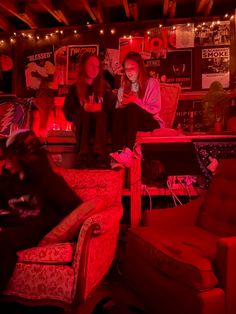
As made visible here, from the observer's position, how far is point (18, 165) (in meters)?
2.29

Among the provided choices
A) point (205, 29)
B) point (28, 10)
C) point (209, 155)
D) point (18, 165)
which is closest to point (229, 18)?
point (205, 29)

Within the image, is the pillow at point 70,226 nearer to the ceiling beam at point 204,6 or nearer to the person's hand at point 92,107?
the person's hand at point 92,107

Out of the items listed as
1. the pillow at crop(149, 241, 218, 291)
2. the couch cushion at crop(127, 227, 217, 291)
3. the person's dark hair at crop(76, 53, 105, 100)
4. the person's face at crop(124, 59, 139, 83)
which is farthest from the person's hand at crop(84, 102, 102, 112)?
the pillow at crop(149, 241, 218, 291)

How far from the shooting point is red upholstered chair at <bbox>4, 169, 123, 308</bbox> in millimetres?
1927

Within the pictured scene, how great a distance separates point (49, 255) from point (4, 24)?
11.9 ft

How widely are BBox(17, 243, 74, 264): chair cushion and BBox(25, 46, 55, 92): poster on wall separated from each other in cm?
304

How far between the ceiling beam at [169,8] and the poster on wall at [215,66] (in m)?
0.60

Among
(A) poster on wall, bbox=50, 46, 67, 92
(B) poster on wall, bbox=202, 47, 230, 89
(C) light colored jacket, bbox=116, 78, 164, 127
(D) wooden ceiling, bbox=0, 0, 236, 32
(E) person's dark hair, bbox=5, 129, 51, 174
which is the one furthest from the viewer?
(A) poster on wall, bbox=50, 46, 67, 92

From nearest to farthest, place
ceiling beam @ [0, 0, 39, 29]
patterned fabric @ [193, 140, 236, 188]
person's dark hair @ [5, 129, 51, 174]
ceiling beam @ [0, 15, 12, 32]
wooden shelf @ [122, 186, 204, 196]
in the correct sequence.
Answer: person's dark hair @ [5, 129, 51, 174]
patterned fabric @ [193, 140, 236, 188]
wooden shelf @ [122, 186, 204, 196]
ceiling beam @ [0, 0, 39, 29]
ceiling beam @ [0, 15, 12, 32]

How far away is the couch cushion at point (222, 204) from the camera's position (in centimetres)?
245

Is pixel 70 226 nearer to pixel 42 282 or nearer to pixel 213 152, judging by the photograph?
pixel 42 282

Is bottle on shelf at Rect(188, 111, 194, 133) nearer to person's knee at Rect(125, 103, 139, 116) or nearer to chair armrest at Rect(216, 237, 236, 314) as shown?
person's knee at Rect(125, 103, 139, 116)

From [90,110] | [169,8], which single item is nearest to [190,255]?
[90,110]

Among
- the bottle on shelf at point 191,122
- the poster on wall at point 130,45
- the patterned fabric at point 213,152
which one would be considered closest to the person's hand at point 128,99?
the patterned fabric at point 213,152
